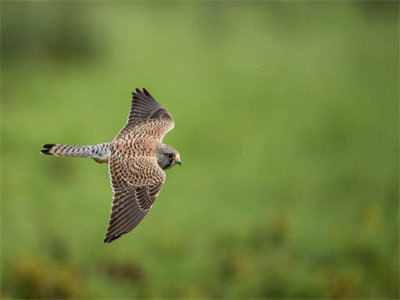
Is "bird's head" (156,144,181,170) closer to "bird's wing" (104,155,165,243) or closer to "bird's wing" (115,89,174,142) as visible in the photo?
"bird's wing" (104,155,165,243)

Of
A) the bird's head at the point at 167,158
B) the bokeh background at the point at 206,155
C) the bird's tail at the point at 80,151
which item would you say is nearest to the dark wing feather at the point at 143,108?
the bird's head at the point at 167,158

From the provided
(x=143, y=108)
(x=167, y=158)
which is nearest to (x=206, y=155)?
(x=143, y=108)

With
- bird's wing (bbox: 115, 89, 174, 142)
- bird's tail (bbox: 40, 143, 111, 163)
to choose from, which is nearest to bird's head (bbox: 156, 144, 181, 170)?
bird's tail (bbox: 40, 143, 111, 163)

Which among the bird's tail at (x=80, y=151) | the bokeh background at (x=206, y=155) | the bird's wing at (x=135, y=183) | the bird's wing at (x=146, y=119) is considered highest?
the bird's wing at (x=146, y=119)

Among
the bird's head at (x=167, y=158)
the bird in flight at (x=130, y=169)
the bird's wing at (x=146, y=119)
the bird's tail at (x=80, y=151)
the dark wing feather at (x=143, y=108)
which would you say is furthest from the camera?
the dark wing feather at (x=143, y=108)

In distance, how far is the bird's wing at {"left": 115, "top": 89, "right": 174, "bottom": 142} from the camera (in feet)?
20.3

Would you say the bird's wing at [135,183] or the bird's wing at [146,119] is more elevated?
the bird's wing at [146,119]

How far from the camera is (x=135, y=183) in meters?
5.24

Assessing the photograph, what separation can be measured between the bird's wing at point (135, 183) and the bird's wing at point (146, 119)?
0.77m

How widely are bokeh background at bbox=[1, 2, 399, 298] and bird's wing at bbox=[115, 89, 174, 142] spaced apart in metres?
13.3

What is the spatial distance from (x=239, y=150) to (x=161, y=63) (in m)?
4.73

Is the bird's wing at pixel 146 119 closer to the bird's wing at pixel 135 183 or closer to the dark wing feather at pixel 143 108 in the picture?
the dark wing feather at pixel 143 108

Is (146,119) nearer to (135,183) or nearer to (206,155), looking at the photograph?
(135,183)

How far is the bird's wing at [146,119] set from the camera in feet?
20.3
